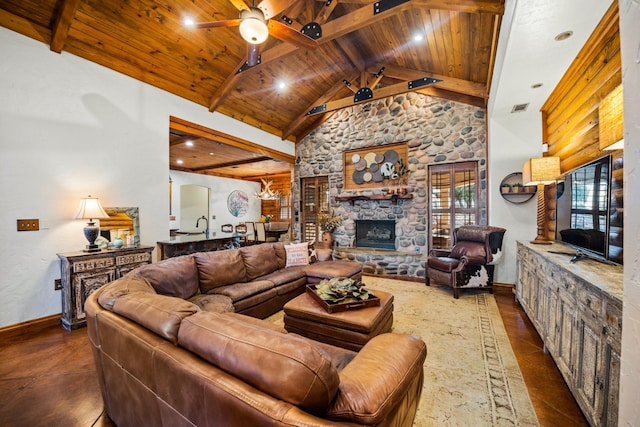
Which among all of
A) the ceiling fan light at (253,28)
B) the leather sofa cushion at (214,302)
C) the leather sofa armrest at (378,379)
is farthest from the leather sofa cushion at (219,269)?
the ceiling fan light at (253,28)

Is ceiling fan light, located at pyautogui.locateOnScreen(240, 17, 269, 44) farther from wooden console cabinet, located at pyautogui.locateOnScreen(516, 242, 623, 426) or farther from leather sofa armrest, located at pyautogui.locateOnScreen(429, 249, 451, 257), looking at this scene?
leather sofa armrest, located at pyautogui.locateOnScreen(429, 249, 451, 257)

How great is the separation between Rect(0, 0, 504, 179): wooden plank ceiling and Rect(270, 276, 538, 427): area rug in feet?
10.5

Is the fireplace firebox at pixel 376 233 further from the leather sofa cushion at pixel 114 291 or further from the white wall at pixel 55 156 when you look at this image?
the leather sofa cushion at pixel 114 291

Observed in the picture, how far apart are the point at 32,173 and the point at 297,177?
4.79 m

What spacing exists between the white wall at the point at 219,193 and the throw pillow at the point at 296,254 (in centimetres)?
512

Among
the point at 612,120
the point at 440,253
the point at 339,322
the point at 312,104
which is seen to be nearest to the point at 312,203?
the point at 312,104

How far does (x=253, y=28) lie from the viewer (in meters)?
2.21

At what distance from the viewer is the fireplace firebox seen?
5547 mm

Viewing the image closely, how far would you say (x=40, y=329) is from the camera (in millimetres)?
2760

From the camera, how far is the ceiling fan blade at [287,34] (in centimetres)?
245

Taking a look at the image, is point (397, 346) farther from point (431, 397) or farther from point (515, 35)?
point (515, 35)

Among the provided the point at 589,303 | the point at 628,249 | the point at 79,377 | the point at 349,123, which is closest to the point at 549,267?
the point at 589,303

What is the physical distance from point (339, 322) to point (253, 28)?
2.58 meters

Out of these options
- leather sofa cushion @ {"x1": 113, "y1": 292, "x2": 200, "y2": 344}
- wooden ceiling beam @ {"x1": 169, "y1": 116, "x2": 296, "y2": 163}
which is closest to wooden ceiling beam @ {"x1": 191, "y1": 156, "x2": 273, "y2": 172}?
wooden ceiling beam @ {"x1": 169, "y1": 116, "x2": 296, "y2": 163}
